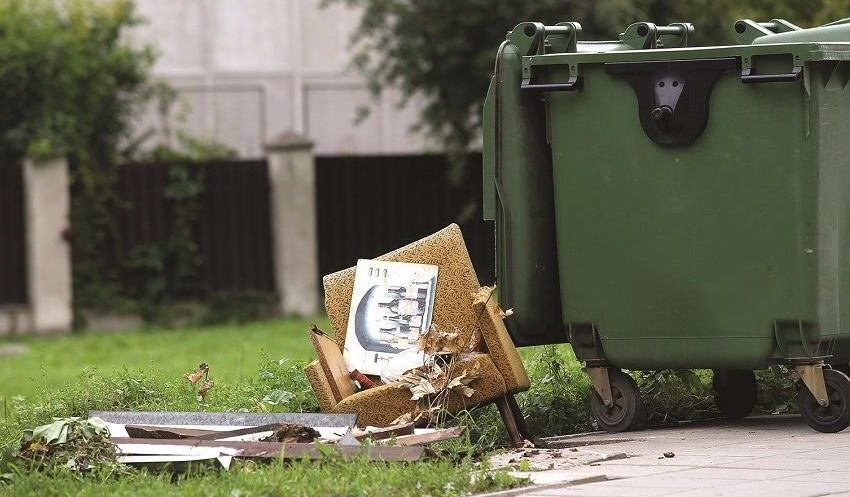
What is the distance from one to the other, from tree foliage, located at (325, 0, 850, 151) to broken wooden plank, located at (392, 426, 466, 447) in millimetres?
12059

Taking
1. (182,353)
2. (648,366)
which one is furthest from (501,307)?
(182,353)

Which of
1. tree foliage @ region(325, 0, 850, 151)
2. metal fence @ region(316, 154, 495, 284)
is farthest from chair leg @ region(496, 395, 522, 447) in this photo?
metal fence @ region(316, 154, 495, 284)

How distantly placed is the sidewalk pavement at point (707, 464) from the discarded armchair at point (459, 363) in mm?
372

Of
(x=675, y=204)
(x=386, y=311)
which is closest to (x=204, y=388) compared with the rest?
(x=386, y=311)

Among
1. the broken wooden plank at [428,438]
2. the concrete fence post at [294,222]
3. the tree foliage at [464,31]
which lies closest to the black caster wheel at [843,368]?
the broken wooden plank at [428,438]

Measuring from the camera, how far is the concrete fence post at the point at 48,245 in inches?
715

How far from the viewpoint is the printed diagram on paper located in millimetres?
7035

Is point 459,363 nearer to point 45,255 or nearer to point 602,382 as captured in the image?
point 602,382

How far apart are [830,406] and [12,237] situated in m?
12.8

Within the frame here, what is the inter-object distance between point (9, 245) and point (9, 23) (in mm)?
2375

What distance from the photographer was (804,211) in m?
7.04

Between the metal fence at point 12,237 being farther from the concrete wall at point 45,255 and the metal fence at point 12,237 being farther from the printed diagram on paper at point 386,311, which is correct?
the printed diagram on paper at point 386,311

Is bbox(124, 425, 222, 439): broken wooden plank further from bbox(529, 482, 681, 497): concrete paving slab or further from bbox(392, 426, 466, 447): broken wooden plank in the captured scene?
bbox(529, 482, 681, 497): concrete paving slab

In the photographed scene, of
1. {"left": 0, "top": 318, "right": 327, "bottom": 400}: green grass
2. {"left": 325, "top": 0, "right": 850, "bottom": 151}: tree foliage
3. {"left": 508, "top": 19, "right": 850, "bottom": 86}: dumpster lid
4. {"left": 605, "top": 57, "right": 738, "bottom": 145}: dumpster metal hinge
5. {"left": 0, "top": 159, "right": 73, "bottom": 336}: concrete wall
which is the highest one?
{"left": 325, "top": 0, "right": 850, "bottom": 151}: tree foliage
